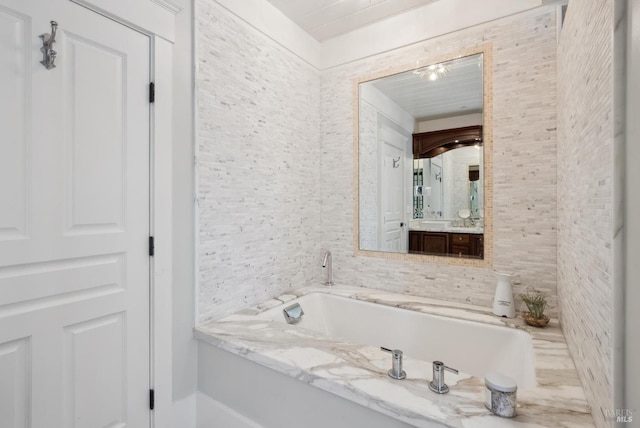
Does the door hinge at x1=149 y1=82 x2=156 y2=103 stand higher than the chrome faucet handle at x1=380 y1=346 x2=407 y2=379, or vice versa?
the door hinge at x1=149 y1=82 x2=156 y2=103

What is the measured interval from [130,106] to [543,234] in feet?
7.45

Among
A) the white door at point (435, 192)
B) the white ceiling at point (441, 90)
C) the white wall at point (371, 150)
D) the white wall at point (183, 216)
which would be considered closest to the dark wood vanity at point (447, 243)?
the white door at point (435, 192)

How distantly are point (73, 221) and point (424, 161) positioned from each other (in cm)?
205

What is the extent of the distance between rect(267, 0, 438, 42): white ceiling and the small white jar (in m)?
2.26

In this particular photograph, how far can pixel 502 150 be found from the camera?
1880 mm

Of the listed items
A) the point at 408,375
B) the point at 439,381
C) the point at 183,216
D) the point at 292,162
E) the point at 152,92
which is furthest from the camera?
the point at 292,162

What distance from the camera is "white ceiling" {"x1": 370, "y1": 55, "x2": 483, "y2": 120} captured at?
6.51 ft

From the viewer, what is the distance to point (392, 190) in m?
2.37

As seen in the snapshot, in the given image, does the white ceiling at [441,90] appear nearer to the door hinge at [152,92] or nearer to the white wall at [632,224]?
the white wall at [632,224]

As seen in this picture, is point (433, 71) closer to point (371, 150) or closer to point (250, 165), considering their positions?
point (371, 150)

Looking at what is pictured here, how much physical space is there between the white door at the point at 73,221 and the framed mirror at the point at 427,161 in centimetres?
156

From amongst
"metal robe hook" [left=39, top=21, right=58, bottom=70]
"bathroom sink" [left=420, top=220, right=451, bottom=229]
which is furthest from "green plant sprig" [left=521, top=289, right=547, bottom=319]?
"metal robe hook" [left=39, top=21, right=58, bottom=70]

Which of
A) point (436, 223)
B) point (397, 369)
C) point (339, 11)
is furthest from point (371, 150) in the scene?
point (397, 369)

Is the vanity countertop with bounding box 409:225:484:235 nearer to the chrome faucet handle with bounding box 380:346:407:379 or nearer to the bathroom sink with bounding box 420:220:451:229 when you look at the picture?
the bathroom sink with bounding box 420:220:451:229
